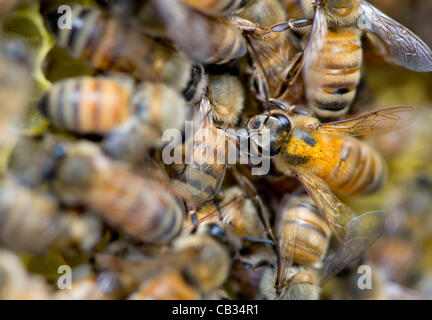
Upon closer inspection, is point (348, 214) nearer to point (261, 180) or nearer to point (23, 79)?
point (261, 180)

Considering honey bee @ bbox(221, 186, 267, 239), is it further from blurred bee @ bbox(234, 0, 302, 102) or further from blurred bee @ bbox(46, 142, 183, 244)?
blurred bee @ bbox(46, 142, 183, 244)

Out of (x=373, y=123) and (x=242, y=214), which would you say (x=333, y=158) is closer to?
(x=373, y=123)

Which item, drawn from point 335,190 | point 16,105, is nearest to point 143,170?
point 16,105

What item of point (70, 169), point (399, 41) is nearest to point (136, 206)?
point (70, 169)

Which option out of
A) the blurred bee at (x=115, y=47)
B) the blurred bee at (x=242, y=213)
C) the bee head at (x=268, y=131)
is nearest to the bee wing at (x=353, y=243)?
the blurred bee at (x=242, y=213)

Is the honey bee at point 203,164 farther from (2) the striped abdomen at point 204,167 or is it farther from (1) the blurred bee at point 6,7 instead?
(1) the blurred bee at point 6,7

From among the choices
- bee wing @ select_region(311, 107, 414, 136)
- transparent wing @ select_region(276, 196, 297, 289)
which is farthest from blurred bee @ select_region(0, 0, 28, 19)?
transparent wing @ select_region(276, 196, 297, 289)
